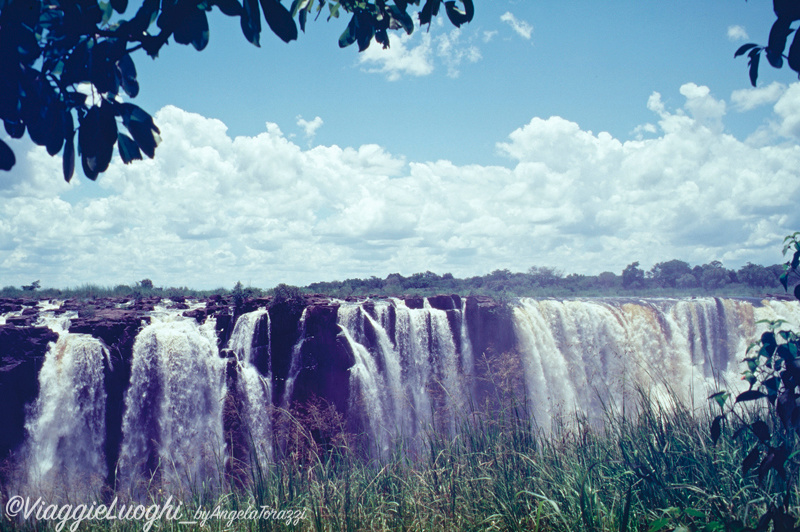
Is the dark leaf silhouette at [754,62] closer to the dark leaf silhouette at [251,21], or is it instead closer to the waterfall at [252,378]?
the dark leaf silhouette at [251,21]

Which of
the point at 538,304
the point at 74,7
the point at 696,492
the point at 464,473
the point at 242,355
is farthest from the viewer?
the point at 538,304

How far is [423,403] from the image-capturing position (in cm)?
1675

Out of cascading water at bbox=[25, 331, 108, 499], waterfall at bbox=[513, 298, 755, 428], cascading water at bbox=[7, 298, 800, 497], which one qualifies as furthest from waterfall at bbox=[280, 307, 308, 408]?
waterfall at bbox=[513, 298, 755, 428]

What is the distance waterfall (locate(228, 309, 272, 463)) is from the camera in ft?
45.4

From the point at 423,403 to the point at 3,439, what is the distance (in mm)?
12159

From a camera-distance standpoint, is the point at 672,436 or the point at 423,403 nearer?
the point at 672,436

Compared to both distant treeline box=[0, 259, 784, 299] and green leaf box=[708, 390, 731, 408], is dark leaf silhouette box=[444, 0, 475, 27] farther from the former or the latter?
distant treeline box=[0, 259, 784, 299]

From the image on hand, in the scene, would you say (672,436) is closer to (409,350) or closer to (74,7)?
(74,7)

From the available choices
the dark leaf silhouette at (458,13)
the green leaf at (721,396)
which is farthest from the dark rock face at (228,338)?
the dark leaf silhouette at (458,13)

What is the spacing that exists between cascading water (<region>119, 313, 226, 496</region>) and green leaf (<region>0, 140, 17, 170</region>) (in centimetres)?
1280

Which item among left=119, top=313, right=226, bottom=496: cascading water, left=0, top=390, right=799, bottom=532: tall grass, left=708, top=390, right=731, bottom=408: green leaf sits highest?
left=708, top=390, right=731, bottom=408: green leaf

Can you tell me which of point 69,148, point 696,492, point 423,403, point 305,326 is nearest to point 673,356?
point 423,403

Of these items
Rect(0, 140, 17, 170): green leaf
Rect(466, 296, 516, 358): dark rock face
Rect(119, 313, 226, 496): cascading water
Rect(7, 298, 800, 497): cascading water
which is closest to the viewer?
Rect(0, 140, 17, 170): green leaf

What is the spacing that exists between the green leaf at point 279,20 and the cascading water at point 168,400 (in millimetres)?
13032
